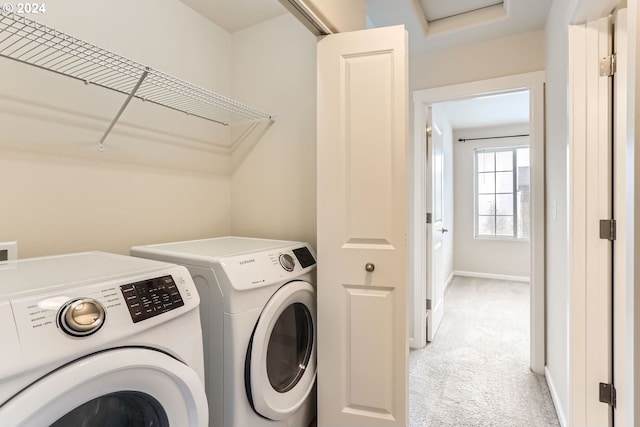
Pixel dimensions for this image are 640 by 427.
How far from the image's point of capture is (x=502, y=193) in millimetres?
4719

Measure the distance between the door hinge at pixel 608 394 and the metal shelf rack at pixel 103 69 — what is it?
215 centimetres

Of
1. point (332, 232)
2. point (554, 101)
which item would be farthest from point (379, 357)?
point (554, 101)

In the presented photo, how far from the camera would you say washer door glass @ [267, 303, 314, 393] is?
1380 mm

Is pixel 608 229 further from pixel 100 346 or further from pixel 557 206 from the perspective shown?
pixel 100 346

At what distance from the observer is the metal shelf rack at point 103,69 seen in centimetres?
112

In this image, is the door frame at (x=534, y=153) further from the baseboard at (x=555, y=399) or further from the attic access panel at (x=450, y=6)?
the attic access panel at (x=450, y=6)

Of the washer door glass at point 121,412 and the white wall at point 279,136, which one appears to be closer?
the washer door glass at point 121,412

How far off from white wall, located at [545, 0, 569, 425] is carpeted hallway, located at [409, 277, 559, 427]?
18 cm

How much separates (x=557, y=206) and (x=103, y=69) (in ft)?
7.86

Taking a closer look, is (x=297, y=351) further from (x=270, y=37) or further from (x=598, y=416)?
(x=270, y=37)

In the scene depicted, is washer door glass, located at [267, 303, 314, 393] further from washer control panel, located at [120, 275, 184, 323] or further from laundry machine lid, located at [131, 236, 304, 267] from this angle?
washer control panel, located at [120, 275, 184, 323]

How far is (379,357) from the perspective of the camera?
147cm

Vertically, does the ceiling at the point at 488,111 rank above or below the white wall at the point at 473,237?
above

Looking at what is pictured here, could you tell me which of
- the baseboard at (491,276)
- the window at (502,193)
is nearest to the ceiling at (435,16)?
the window at (502,193)
